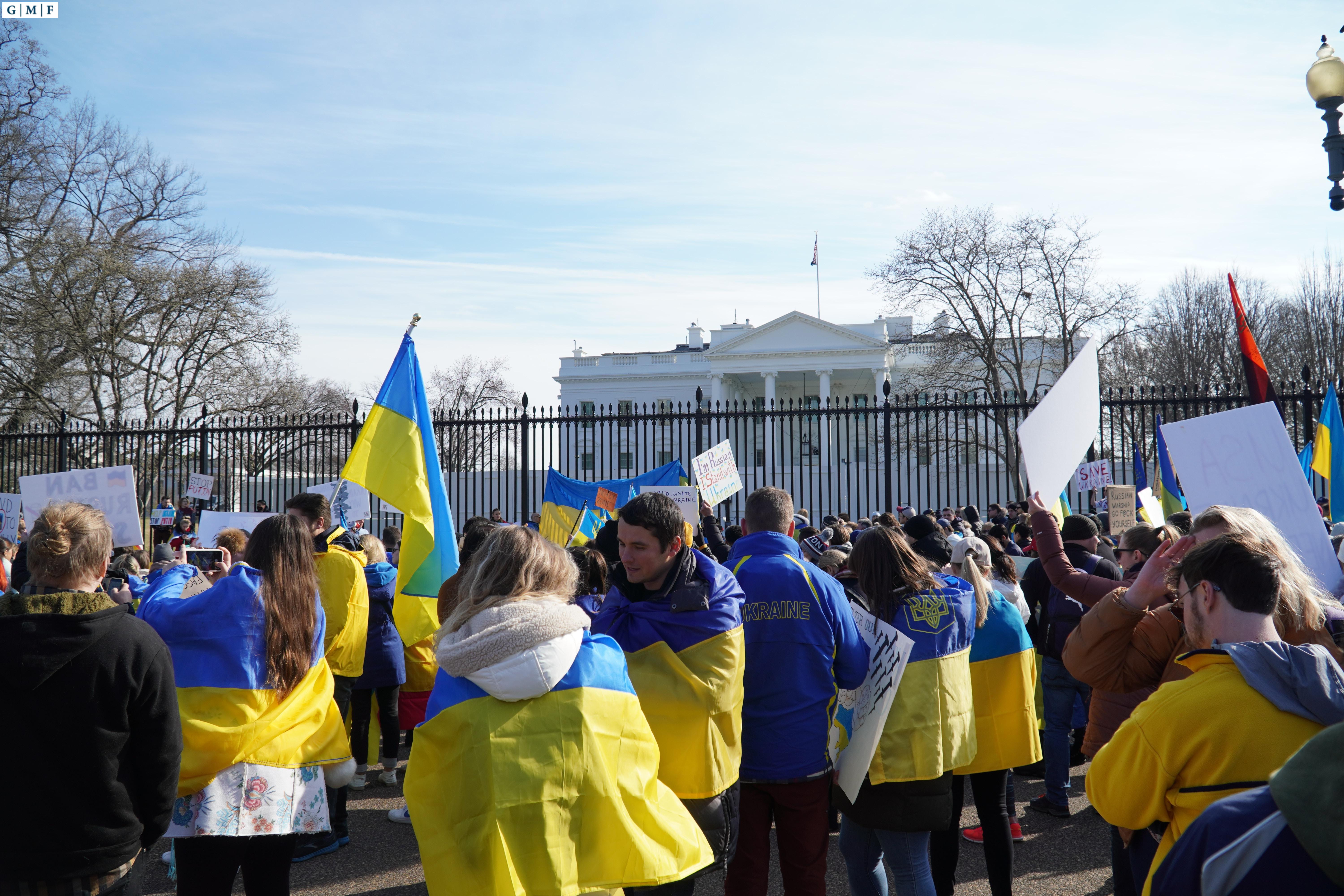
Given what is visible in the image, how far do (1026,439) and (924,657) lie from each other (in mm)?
1108

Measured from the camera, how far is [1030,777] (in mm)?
6719

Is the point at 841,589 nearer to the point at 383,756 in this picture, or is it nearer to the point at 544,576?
the point at 544,576

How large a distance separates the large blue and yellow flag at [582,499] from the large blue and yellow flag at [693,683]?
6.69m

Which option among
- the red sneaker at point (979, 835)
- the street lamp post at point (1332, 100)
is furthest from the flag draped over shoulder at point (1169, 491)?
the red sneaker at point (979, 835)

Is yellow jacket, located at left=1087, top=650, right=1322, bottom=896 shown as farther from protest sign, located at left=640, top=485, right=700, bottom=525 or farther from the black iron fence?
protest sign, located at left=640, top=485, right=700, bottom=525

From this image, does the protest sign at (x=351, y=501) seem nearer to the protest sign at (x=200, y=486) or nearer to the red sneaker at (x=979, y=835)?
the protest sign at (x=200, y=486)

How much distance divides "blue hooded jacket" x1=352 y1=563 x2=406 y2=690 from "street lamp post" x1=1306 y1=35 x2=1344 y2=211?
24.3 ft

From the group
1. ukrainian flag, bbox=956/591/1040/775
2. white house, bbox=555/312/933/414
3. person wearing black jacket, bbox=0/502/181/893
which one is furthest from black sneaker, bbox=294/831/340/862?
white house, bbox=555/312/933/414

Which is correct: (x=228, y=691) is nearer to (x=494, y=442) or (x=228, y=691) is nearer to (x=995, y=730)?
(x=995, y=730)

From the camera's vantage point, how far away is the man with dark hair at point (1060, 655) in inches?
226

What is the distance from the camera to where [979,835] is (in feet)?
17.5

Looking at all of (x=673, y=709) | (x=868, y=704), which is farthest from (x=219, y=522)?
(x=868, y=704)

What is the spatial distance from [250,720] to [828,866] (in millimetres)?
3286

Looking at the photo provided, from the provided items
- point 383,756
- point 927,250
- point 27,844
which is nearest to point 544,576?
point 27,844
